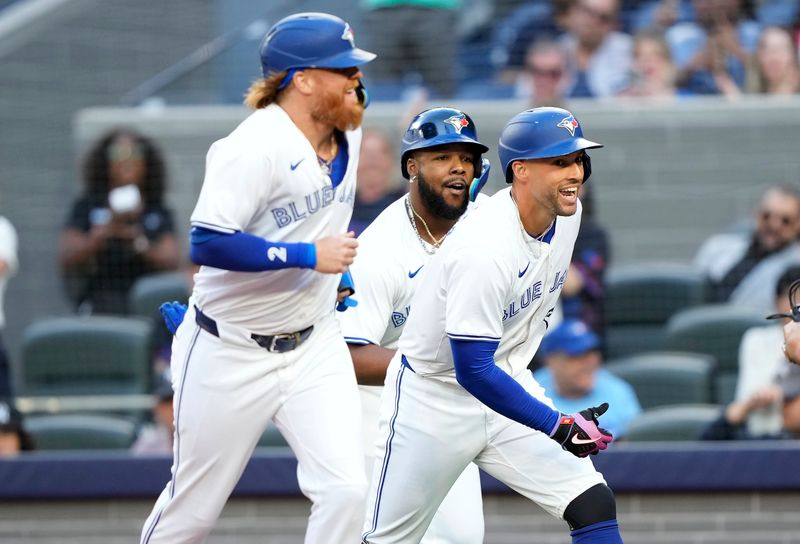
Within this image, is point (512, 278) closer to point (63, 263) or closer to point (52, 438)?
point (52, 438)

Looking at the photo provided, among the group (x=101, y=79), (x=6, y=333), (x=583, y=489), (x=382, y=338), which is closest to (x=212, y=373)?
(x=382, y=338)

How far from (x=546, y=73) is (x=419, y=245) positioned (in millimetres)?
3557

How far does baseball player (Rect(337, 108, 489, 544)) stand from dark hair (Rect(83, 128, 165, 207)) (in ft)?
10.7

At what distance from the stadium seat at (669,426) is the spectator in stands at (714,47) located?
100 inches

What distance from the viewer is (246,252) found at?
13.9 ft

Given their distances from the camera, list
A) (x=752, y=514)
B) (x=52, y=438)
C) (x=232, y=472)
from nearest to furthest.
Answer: (x=232, y=472), (x=752, y=514), (x=52, y=438)

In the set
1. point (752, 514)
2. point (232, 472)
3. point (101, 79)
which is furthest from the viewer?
point (101, 79)

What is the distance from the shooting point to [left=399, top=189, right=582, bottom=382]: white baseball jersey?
4098 millimetres

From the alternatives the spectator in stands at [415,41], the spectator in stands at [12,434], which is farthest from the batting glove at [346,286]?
the spectator in stands at [415,41]

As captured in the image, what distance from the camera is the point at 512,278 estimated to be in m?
4.22

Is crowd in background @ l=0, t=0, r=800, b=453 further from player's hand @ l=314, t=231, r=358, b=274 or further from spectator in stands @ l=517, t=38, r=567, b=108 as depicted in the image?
player's hand @ l=314, t=231, r=358, b=274

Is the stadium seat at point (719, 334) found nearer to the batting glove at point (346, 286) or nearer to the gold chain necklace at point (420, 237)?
the gold chain necklace at point (420, 237)

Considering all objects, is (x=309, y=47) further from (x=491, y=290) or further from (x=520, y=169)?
(x=491, y=290)

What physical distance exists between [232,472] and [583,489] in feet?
3.50
